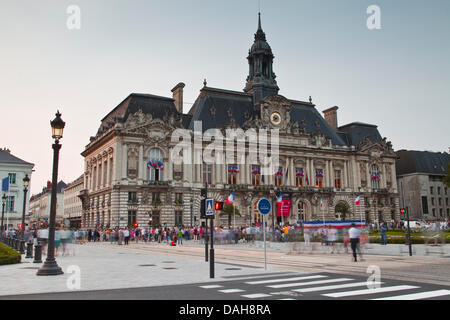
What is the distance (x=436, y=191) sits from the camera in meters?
87.3

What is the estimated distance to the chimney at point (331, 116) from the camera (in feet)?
268

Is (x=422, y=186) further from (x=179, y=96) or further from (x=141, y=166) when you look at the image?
(x=141, y=166)

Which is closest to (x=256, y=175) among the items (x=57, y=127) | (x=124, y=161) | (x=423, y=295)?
(x=124, y=161)

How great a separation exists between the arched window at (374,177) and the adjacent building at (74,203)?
2262 inches

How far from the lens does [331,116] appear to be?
270ft

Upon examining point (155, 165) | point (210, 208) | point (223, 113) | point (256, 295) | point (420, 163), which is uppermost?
point (223, 113)

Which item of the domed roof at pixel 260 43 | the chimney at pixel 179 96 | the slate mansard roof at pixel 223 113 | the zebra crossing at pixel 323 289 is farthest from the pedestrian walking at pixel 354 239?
the domed roof at pixel 260 43

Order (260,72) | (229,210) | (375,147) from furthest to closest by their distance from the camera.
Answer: (375,147) < (260,72) < (229,210)

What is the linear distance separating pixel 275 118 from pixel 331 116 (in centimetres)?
1893

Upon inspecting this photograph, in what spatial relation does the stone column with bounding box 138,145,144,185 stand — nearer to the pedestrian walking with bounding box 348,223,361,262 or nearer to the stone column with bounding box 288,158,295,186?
the stone column with bounding box 288,158,295,186

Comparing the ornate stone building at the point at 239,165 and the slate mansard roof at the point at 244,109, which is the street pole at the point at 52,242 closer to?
the ornate stone building at the point at 239,165
